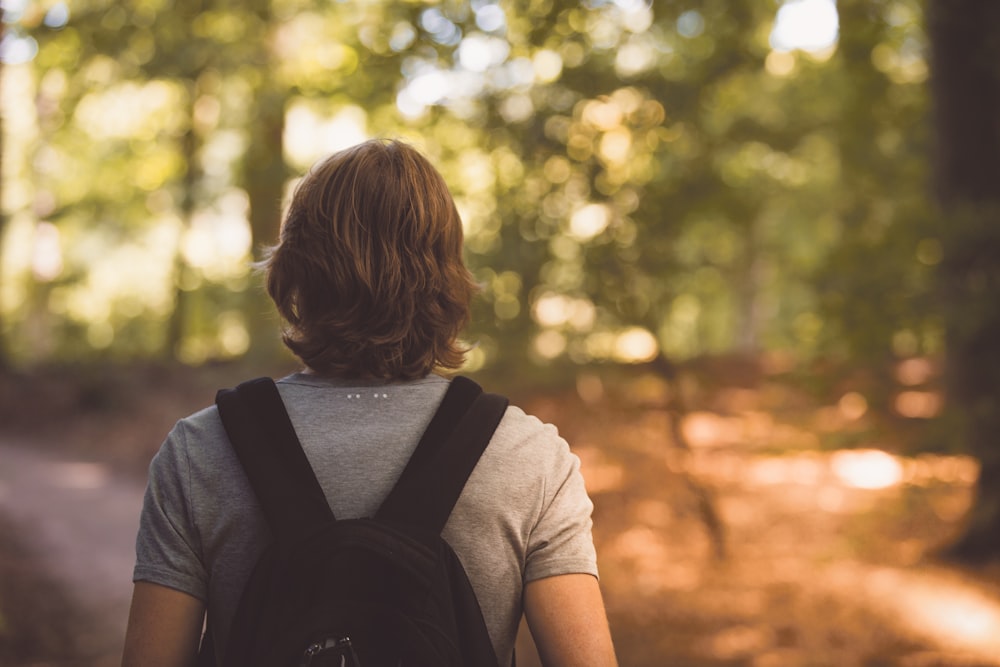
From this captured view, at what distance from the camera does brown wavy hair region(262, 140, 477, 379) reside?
1.65m

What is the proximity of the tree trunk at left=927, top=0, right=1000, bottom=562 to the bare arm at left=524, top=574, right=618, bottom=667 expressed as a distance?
Result: 5.14m

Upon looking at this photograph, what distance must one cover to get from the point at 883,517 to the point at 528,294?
3274 mm

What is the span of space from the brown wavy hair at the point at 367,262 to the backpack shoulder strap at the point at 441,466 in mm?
184

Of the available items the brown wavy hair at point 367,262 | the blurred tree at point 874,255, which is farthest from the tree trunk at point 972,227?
the brown wavy hair at point 367,262

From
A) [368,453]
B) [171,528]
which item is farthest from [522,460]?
[171,528]

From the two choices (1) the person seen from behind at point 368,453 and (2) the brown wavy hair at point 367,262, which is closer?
(1) the person seen from behind at point 368,453

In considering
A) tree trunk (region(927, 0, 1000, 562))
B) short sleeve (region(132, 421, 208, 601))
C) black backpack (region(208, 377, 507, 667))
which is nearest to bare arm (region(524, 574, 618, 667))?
black backpack (region(208, 377, 507, 667))

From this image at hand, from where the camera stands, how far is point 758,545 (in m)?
8.77

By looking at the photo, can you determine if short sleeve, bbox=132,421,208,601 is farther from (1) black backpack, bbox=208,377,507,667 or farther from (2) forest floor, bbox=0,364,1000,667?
(2) forest floor, bbox=0,364,1000,667

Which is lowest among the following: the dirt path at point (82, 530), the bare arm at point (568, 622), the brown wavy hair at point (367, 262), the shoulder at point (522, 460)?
the dirt path at point (82, 530)

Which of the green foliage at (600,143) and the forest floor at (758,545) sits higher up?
the green foliage at (600,143)

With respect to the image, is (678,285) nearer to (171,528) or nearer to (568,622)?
(568,622)

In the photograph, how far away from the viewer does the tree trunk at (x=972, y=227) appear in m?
5.95

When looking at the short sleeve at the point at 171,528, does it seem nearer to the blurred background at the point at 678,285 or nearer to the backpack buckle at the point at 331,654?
the backpack buckle at the point at 331,654
